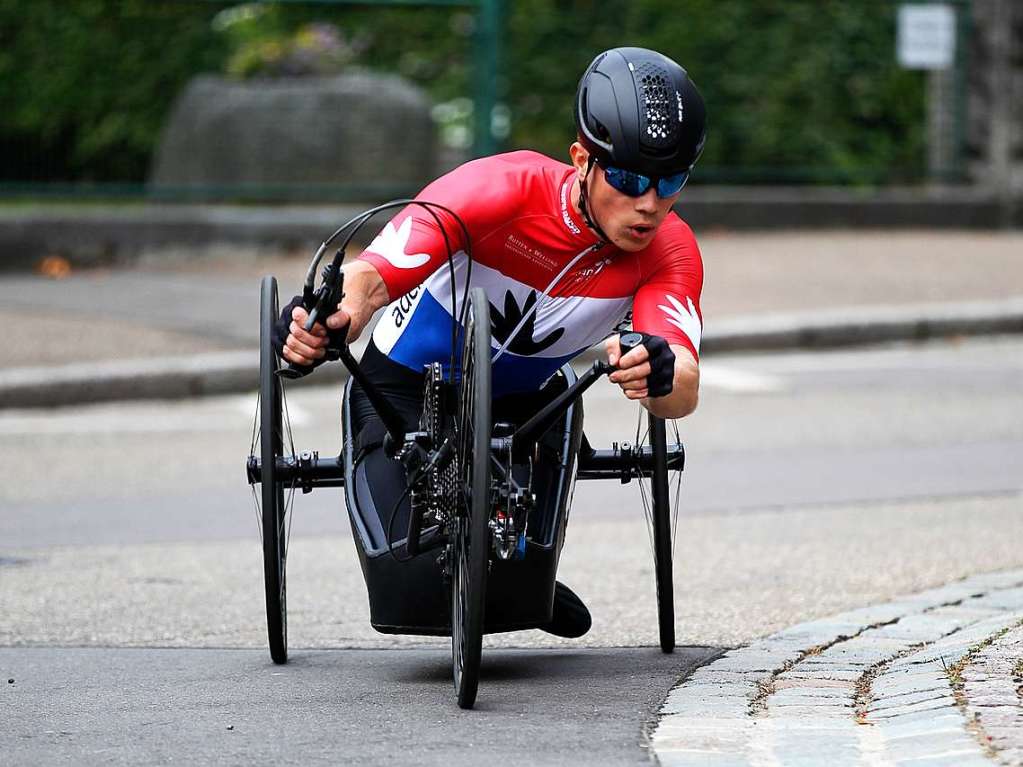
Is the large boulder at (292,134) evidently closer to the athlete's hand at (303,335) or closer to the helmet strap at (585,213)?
the helmet strap at (585,213)

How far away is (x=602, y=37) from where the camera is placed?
16422 millimetres

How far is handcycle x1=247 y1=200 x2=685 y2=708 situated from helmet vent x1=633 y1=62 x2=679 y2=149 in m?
0.51

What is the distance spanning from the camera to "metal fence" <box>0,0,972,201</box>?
15.0m

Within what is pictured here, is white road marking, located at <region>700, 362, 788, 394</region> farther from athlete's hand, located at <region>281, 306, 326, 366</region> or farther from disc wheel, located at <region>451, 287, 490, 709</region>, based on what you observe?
athlete's hand, located at <region>281, 306, 326, 366</region>

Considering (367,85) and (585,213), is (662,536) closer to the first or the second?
(585,213)

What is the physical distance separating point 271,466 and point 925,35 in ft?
44.5

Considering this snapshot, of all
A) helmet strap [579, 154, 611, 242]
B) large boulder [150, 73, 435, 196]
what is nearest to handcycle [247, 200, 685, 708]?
helmet strap [579, 154, 611, 242]

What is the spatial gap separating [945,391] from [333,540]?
472 cm

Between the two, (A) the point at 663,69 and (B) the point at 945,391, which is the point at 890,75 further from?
(A) the point at 663,69

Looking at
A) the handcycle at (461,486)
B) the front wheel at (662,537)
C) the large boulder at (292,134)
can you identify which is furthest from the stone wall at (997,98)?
the handcycle at (461,486)

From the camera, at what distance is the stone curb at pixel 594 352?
10594 millimetres

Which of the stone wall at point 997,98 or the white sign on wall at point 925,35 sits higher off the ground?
the white sign on wall at point 925,35

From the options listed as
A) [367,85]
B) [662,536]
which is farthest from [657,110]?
[367,85]

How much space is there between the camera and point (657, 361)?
14.0 ft
